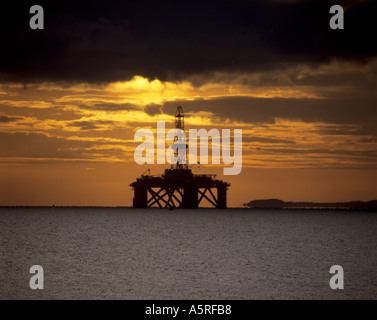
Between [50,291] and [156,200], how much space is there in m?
118

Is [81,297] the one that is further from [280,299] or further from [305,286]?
[305,286]

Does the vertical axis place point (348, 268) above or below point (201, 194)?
below

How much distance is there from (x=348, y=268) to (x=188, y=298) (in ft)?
56.0

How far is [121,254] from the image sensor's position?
48.8 meters

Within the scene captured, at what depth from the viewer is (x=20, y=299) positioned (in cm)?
2708

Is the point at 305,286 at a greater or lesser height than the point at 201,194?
lesser

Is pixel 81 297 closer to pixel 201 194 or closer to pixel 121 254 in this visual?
pixel 121 254

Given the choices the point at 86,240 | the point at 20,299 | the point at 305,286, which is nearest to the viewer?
the point at 20,299
